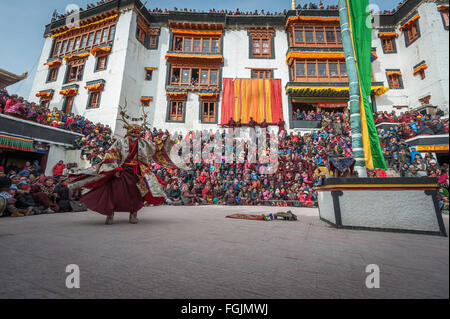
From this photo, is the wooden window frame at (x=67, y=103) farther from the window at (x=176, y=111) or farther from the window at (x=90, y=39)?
the window at (x=176, y=111)

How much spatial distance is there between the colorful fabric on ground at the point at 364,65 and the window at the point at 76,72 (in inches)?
785

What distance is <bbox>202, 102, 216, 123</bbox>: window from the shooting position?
17.0 meters

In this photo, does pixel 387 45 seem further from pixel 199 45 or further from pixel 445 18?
pixel 445 18

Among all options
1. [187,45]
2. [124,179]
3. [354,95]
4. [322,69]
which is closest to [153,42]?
[187,45]

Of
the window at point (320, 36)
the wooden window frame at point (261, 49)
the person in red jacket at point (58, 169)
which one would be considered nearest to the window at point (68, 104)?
the person in red jacket at point (58, 169)

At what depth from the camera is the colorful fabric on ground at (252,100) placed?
53.7 ft

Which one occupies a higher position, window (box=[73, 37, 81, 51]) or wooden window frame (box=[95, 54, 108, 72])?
window (box=[73, 37, 81, 51])

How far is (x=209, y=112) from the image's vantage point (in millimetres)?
17141

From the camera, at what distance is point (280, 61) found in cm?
1748

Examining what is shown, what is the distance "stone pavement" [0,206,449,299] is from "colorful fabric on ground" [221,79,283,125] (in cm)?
1454

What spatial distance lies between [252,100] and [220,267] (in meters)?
16.1

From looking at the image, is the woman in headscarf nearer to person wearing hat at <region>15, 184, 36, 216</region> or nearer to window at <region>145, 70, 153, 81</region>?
person wearing hat at <region>15, 184, 36, 216</region>

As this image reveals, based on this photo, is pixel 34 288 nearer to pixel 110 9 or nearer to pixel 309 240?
pixel 309 240

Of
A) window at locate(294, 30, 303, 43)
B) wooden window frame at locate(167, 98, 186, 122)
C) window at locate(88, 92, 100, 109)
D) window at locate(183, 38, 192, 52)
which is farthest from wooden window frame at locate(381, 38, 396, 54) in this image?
window at locate(88, 92, 100, 109)
